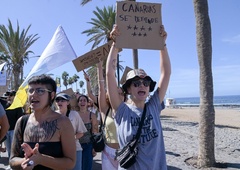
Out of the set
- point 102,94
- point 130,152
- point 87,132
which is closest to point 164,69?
point 130,152

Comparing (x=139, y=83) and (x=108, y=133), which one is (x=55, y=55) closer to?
(x=108, y=133)

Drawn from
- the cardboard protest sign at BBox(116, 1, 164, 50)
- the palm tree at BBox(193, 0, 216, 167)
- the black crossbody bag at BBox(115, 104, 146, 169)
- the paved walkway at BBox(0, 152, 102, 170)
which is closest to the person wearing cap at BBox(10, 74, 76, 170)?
the black crossbody bag at BBox(115, 104, 146, 169)

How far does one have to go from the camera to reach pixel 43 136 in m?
2.36

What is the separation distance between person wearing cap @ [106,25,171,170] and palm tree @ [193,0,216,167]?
13.5 feet

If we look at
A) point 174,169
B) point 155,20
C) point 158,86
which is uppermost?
point 155,20

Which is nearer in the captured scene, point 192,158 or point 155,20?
point 155,20

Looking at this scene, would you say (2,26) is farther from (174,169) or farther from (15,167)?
(15,167)

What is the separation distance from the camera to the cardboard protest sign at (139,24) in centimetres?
316

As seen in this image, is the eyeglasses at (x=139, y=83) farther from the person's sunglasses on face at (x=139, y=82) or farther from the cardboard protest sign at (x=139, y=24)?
the cardboard protest sign at (x=139, y=24)

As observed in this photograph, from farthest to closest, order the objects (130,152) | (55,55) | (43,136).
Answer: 1. (55,55)
2. (130,152)
3. (43,136)

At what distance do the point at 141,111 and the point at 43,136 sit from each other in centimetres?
99

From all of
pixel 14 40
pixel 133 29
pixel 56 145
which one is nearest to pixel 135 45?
pixel 133 29

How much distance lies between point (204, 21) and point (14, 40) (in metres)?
17.7

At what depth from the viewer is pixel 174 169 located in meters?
6.74
